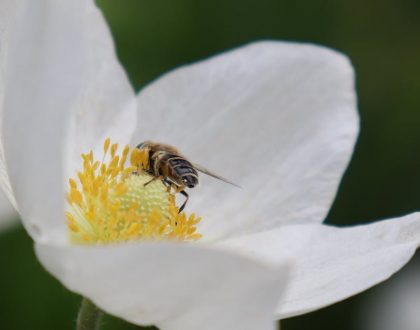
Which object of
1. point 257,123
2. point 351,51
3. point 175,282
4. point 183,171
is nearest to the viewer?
point 175,282

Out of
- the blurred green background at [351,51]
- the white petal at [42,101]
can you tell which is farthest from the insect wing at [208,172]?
the blurred green background at [351,51]

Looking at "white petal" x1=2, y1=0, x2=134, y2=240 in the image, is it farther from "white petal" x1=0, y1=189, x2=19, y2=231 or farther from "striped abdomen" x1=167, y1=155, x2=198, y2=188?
"white petal" x1=0, y1=189, x2=19, y2=231

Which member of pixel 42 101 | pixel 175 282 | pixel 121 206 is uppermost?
pixel 42 101

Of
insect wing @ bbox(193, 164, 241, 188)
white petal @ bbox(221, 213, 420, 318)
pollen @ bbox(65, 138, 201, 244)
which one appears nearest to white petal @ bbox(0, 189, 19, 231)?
pollen @ bbox(65, 138, 201, 244)

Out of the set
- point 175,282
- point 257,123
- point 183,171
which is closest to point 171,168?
point 183,171

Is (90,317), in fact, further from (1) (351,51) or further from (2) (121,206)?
(1) (351,51)

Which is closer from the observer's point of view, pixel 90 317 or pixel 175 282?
pixel 175 282
